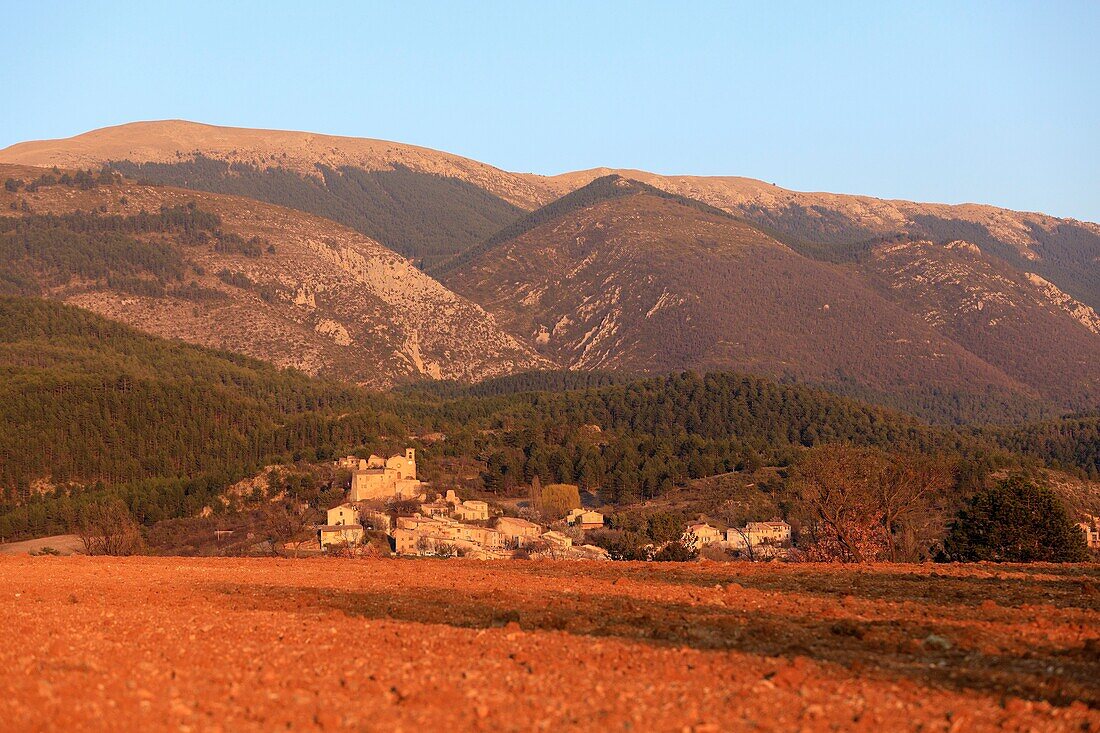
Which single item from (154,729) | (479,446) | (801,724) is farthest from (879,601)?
(479,446)

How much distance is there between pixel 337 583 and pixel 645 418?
166 m

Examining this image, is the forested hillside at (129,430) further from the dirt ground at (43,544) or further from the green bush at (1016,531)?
the green bush at (1016,531)

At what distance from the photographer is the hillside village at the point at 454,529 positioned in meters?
81.6

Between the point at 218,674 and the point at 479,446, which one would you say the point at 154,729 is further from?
the point at 479,446

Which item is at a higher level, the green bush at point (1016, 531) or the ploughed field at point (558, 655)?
the ploughed field at point (558, 655)

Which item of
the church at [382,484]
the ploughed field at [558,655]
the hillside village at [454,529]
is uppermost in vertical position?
the ploughed field at [558,655]

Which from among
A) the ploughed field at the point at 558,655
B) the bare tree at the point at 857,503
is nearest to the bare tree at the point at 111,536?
the bare tree at the point at 857,503

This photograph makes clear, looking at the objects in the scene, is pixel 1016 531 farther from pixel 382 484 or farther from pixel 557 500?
pixel 557 500

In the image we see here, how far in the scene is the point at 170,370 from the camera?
184250 millimetres

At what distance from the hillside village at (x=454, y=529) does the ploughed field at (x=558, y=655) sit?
45.9m

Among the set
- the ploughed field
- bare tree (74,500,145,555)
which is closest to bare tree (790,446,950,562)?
the ploughed field

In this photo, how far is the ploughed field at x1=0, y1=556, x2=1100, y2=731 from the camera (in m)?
12.9

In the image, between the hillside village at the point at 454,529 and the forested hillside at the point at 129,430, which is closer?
the hillside village at the point at 454,529

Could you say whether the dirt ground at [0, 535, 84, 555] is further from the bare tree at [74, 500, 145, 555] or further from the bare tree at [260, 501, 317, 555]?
the bare tree at [260, 501, 317, 555]
